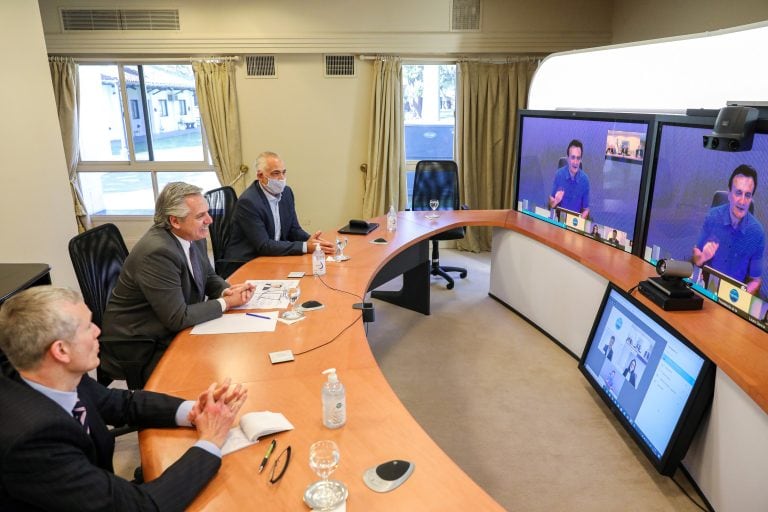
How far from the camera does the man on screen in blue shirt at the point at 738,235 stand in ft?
7.49

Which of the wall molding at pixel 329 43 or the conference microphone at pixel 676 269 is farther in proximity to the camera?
the wall molding at pixel 329 43

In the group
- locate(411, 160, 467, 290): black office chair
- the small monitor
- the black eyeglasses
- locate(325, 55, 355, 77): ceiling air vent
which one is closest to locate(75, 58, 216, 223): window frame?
locate(325, 55, 355, 77): ceiling air vent

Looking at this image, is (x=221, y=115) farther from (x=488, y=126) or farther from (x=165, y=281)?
(x=165, y=281)

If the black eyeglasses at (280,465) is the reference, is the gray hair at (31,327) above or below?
above

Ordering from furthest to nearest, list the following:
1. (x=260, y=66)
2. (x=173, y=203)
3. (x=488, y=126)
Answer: (x=488, y=126) → (x=260, y=66) → (x=173, y=203)

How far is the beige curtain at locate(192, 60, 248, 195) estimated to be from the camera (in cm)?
552

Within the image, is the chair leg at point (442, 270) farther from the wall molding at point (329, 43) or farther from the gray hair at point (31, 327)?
the gray hair at point (31, 327)

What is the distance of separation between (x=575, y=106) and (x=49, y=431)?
165 inches

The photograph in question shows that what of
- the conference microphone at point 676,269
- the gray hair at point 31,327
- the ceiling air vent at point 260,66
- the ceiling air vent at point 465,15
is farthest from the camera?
the ceiling air vent at point 260,66

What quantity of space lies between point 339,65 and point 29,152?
2967 mm

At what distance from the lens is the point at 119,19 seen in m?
5.37

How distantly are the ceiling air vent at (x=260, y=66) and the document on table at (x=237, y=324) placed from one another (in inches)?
151

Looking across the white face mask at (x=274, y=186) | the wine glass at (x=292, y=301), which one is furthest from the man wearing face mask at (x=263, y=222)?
the wine glass at (x=292, y=301)

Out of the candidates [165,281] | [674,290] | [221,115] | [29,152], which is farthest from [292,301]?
[221,115]
